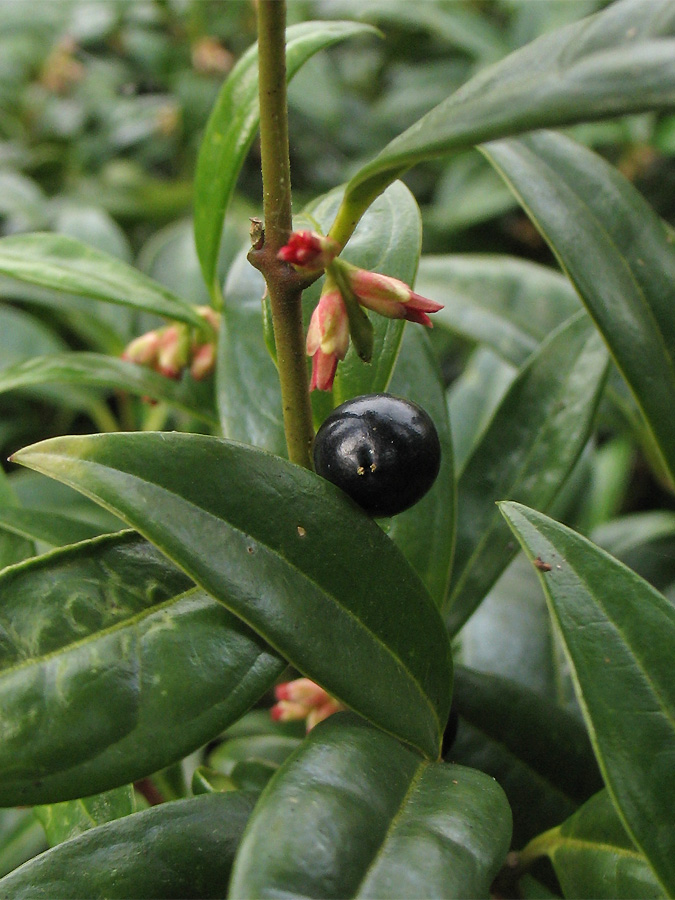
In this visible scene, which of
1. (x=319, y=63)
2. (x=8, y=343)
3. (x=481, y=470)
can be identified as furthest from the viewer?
(x=319, y=63)

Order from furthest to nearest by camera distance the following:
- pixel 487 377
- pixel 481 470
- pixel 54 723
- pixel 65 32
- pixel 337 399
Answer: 1. pixel 65 32
2. pixel 487 377
3. pixel 481 470
4. pixel 337 399
5. pixel 54 723

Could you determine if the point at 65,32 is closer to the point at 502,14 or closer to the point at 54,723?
the point at 502,14

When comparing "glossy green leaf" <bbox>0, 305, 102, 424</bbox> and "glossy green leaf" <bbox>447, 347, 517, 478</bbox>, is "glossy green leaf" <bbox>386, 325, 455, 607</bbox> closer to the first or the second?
"glossy green leaf" <bbox>447, 347, 517, 478</bbox>

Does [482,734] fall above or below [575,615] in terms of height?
below

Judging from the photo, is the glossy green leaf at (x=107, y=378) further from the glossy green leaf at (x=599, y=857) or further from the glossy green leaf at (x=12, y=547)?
the glossy green leaf at (x=599, y=857)

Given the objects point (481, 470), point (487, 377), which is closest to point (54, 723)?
point (481, 470)

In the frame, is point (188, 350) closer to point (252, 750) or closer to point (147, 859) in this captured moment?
point (252, 750)
